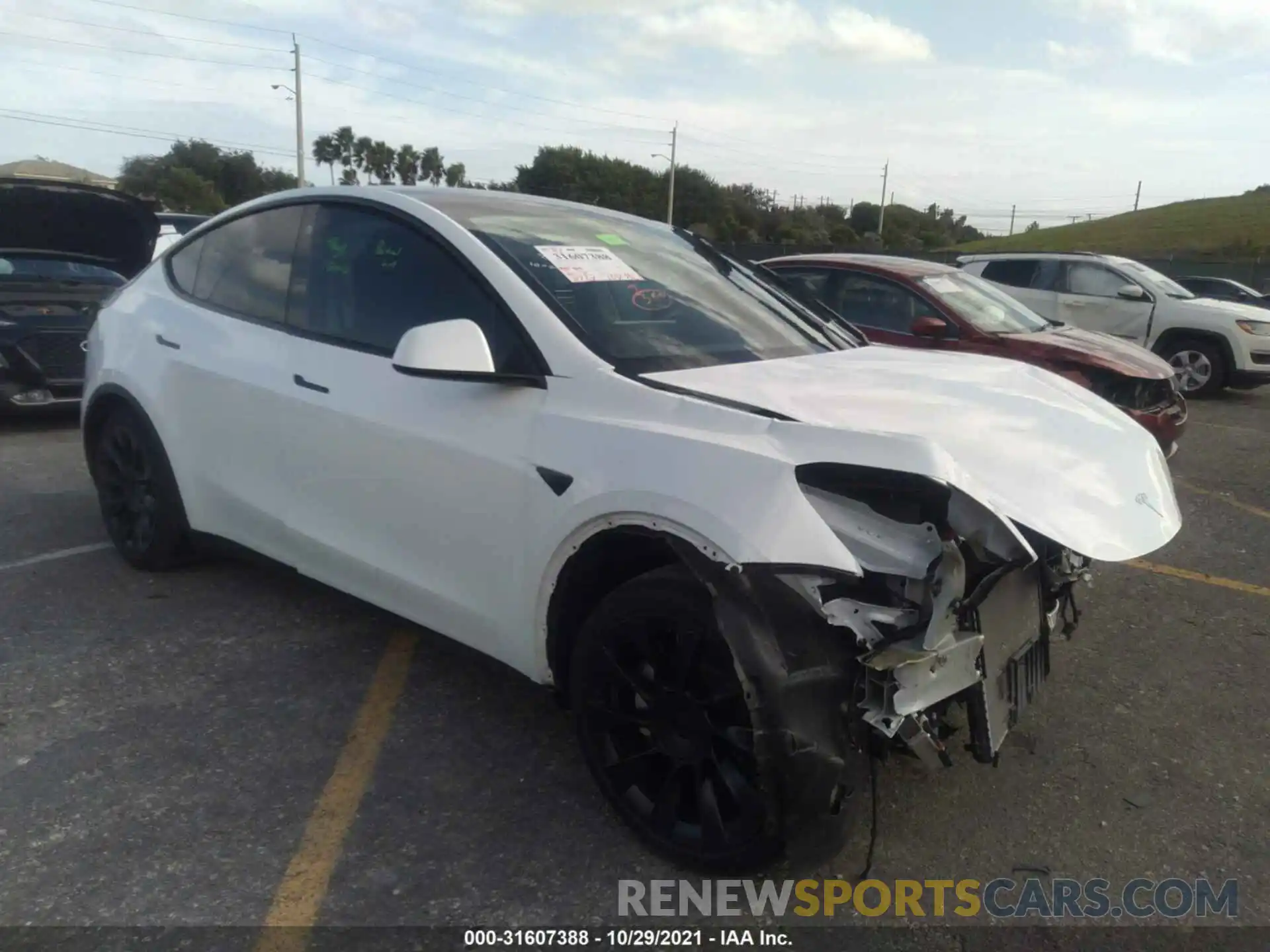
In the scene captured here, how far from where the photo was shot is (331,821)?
108 inches

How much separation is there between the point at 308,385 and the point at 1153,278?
11.7 m

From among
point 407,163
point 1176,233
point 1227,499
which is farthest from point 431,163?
point 1227,499

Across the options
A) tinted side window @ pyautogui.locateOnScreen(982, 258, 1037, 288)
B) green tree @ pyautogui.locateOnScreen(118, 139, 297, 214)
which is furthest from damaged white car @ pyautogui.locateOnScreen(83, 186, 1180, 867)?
green tree @ pyautogui.locateOnScreen(118, 139, 297, 214)

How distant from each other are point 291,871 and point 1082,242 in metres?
78.9

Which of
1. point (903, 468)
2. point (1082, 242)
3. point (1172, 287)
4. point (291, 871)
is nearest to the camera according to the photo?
point (903, 468)

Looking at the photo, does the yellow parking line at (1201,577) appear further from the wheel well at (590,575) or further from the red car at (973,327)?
the wheel well at (590,575)

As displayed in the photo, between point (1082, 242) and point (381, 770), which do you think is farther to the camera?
point (1082, 242)

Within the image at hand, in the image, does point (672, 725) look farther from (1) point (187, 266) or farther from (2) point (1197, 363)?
(2) point (1197, 363)

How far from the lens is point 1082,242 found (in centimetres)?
7169

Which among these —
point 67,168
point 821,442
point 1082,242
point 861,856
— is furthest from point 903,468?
point 1082,242

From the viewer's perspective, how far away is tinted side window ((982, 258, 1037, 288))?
12.1 meters

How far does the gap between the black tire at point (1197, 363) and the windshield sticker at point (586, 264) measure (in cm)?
1051

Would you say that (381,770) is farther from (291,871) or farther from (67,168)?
(67,168)

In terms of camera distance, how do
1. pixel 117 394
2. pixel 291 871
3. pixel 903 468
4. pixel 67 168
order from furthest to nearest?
pixel 67 168 → pixel 117 394 → pixel 291 871 → pixel 903 468
